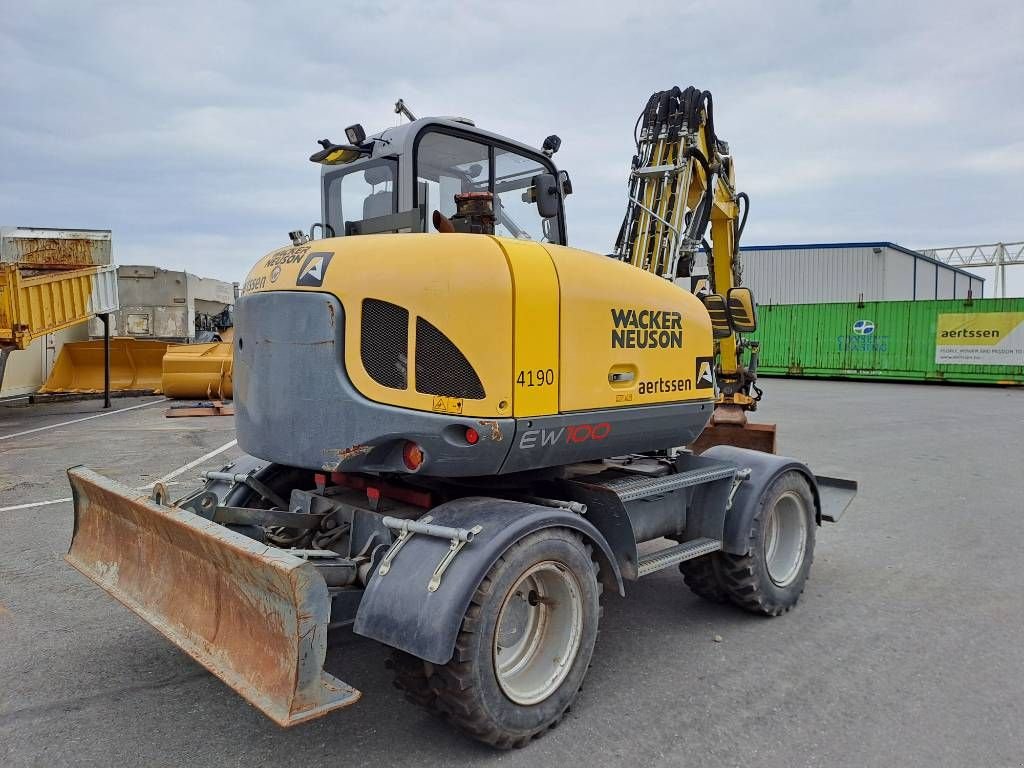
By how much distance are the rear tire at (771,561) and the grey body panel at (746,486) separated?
0.04 meters

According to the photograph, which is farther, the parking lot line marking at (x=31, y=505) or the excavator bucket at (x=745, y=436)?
the excavator bucket at (x=745, y=436)

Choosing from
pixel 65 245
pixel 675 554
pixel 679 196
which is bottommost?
pixel 675 554

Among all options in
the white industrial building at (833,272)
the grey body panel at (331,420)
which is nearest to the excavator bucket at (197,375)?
the grey body panel at (331,420)

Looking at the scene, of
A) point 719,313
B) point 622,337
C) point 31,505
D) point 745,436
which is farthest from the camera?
point 745,436

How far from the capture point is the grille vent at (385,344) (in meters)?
3.37

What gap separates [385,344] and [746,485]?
249cm

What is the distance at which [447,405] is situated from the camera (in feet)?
11.1

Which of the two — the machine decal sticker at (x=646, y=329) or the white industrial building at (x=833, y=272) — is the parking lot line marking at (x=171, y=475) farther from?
the white industrial building at (x=833, y=272)

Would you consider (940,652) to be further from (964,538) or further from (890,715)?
(964,538)

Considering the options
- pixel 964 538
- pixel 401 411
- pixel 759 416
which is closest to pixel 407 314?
pixel 401 411

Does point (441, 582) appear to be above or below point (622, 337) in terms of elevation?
below

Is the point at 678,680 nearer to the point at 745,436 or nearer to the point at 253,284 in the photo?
the point at 253,284

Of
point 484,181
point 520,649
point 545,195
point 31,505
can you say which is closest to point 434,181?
point 484,181

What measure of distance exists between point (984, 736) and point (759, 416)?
41.0 feet
